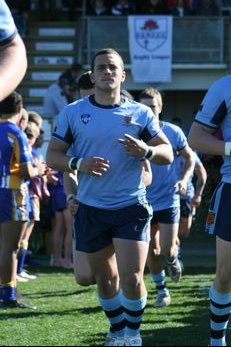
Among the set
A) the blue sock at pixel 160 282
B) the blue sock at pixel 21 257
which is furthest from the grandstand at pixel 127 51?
the blue sock at pixel 160 282

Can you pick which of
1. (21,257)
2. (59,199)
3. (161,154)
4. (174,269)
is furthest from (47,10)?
(161,154)

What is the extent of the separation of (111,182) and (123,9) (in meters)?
17.2

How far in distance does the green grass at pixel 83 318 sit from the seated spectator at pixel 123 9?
480 inches

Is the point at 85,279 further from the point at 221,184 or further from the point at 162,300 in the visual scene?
the point at 162,300

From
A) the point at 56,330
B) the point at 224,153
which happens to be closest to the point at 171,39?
the point at 56,330

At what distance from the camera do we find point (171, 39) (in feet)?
70.7

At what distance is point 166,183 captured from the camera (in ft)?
31.4

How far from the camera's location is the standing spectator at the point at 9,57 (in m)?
2.96

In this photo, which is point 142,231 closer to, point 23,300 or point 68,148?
point 68,148

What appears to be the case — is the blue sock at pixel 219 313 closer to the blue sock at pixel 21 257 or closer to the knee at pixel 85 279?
the knee at pixel 85 279

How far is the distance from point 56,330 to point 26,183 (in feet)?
6.39

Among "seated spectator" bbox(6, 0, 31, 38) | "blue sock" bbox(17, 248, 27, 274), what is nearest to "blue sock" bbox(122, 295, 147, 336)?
"blue sock" bbox(17, 248, 27, 274)

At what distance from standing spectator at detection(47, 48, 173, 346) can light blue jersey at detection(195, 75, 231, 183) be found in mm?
451

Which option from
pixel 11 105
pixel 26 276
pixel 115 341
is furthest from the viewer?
pixel 26 276
